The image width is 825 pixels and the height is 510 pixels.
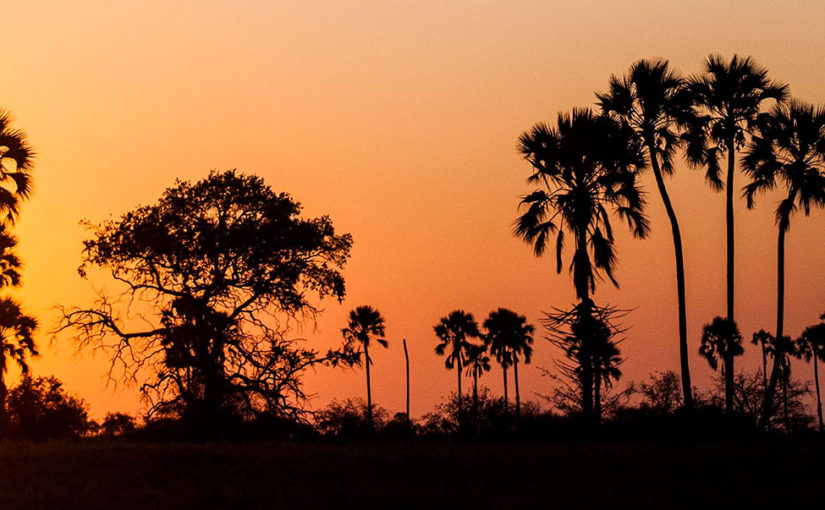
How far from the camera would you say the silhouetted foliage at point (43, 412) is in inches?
2279

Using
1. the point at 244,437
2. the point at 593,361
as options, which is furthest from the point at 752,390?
the point at 244,437

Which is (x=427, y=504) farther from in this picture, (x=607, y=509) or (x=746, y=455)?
(x=746, y=455)

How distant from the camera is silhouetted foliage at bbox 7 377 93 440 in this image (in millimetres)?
57875

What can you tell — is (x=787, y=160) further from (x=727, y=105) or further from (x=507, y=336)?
(x=507, y=336)

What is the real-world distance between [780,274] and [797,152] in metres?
5.14

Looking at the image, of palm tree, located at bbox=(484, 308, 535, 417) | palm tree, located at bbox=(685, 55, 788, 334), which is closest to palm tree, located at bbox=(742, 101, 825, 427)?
palm tree, located at bbox=(685, 55, 788, 334)

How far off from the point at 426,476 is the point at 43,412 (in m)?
45.7

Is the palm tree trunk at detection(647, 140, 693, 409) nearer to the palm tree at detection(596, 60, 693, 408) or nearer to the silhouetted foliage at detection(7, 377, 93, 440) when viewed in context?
the palm tree at detection(596, 60, 693, 408)

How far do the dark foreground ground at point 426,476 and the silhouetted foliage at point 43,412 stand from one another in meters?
35.1

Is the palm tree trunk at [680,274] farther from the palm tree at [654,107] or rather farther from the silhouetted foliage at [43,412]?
the silhouetted foliage at [43,412]

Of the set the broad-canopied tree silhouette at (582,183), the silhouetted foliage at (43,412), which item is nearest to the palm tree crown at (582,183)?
the broad-canopied tree silhouette at (582,183)

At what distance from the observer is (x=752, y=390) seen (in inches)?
1609

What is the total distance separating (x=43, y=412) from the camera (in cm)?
5944

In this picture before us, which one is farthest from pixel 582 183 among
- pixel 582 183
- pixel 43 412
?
pixel 43 412
